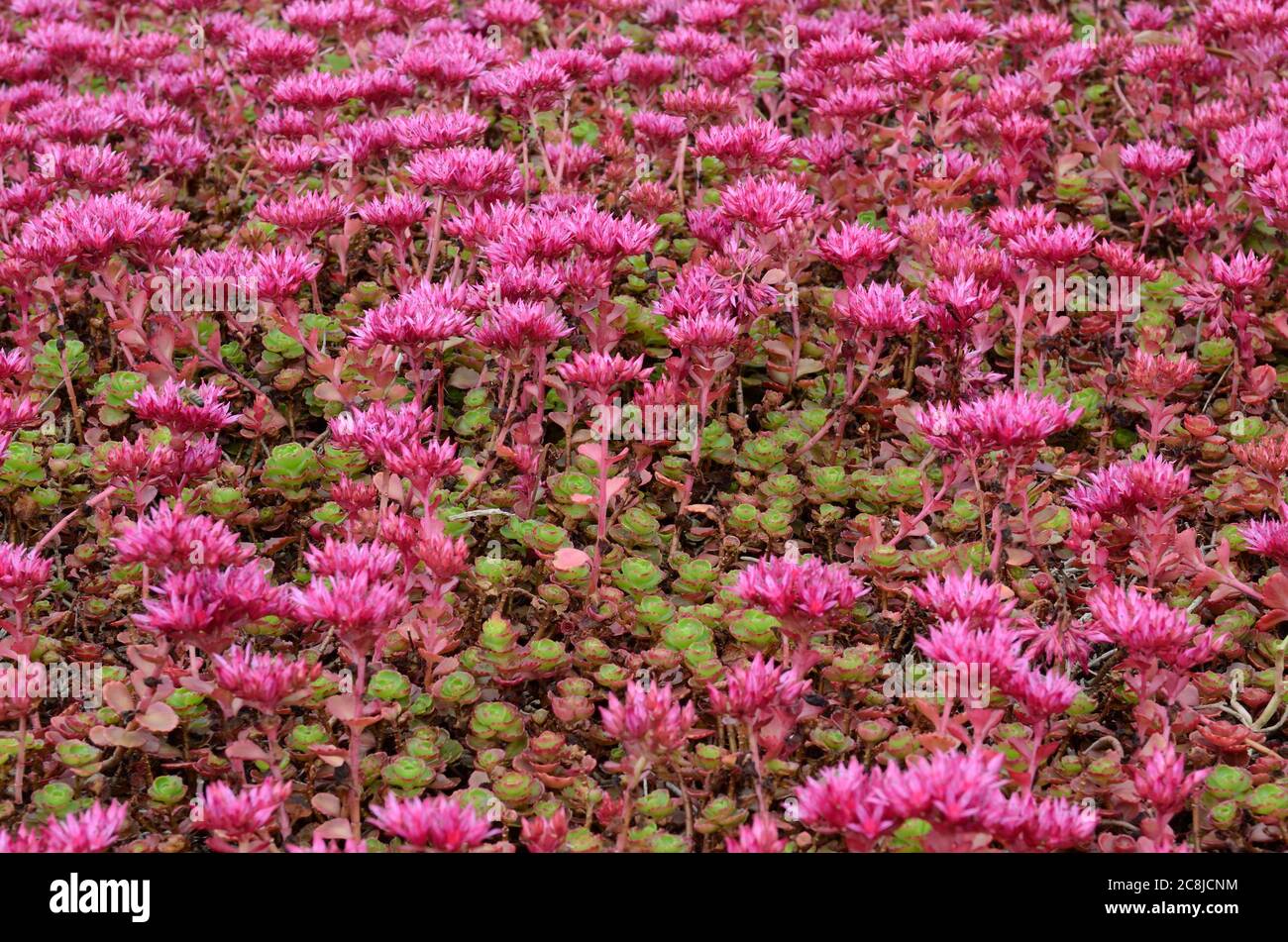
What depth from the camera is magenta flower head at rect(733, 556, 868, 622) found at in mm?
A: 2979

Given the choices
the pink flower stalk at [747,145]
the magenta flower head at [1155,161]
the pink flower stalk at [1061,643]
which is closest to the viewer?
the pink flower stalk at [1061,643]

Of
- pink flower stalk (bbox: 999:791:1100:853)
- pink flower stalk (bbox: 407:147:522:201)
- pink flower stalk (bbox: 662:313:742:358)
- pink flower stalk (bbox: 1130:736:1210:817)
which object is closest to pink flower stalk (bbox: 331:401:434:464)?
pink flower stalk (bbox: 662:313:742:358)

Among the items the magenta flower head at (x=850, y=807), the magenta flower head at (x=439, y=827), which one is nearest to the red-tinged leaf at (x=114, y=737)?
the magenta flower head at (x=439, y=827)

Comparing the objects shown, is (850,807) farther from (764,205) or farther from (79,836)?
A: (764,205)

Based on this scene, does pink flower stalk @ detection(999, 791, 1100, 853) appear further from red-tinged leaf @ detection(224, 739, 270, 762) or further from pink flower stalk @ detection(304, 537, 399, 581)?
red-tinged leaf @ detection(224, 739, 270, 762)

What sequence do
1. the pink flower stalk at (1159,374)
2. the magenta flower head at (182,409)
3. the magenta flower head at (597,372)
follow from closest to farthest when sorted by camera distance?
the magenta flower head at (182,409), the magenta flower head at (597,372), the pink flower stalk at (1159,374)

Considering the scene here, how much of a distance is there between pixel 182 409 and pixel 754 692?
5.86 ft

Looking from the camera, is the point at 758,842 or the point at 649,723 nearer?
the point at 758,842

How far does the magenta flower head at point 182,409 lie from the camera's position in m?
3.54

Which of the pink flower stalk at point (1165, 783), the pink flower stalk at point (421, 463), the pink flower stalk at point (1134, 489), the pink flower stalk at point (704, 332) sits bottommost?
the pink flower stalk at point (1165, 783)

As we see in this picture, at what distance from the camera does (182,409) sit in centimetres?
358

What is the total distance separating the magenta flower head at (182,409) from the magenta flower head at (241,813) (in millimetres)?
1208

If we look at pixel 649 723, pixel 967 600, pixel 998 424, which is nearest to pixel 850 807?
pixel 649 723

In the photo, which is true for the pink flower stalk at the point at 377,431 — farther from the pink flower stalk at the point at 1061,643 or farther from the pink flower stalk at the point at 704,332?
the pink flower stalk at the point at 1061,643
